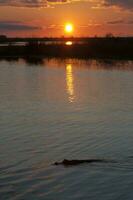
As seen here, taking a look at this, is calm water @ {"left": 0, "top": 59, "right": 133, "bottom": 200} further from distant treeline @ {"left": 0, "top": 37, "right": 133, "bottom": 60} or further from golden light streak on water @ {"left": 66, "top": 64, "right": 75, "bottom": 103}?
distant treeline @ {"left": 0, "top": 37, "right": 133, "bottom": 60}

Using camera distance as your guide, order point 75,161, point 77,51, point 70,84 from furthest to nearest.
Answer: point 77,51 < point 70,84 < point 75,161

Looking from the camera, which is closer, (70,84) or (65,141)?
(65,141)

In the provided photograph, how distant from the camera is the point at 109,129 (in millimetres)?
20344

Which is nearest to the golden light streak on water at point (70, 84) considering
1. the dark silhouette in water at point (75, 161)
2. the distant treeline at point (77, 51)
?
the dark silhouette in water at point (75, 161)

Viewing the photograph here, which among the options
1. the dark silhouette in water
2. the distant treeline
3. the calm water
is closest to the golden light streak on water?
the calm water

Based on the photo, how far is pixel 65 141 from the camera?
59.4 ft

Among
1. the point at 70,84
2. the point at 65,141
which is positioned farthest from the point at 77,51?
the point at 65,141

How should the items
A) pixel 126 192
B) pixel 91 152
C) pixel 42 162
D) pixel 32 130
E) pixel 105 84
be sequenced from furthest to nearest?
pixel 105 84 → pixel 32 130 → pixel 91 152 → pixel 42 162 → pixel 126 192

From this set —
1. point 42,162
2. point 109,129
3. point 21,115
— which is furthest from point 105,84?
point 42,162

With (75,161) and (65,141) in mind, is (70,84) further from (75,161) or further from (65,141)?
(75,161)

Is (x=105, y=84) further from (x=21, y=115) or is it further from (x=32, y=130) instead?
(x=32, y=130)

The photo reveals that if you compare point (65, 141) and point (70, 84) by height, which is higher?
point (65, 141)

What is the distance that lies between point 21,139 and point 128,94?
16.0m

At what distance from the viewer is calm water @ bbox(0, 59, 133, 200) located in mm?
12953
